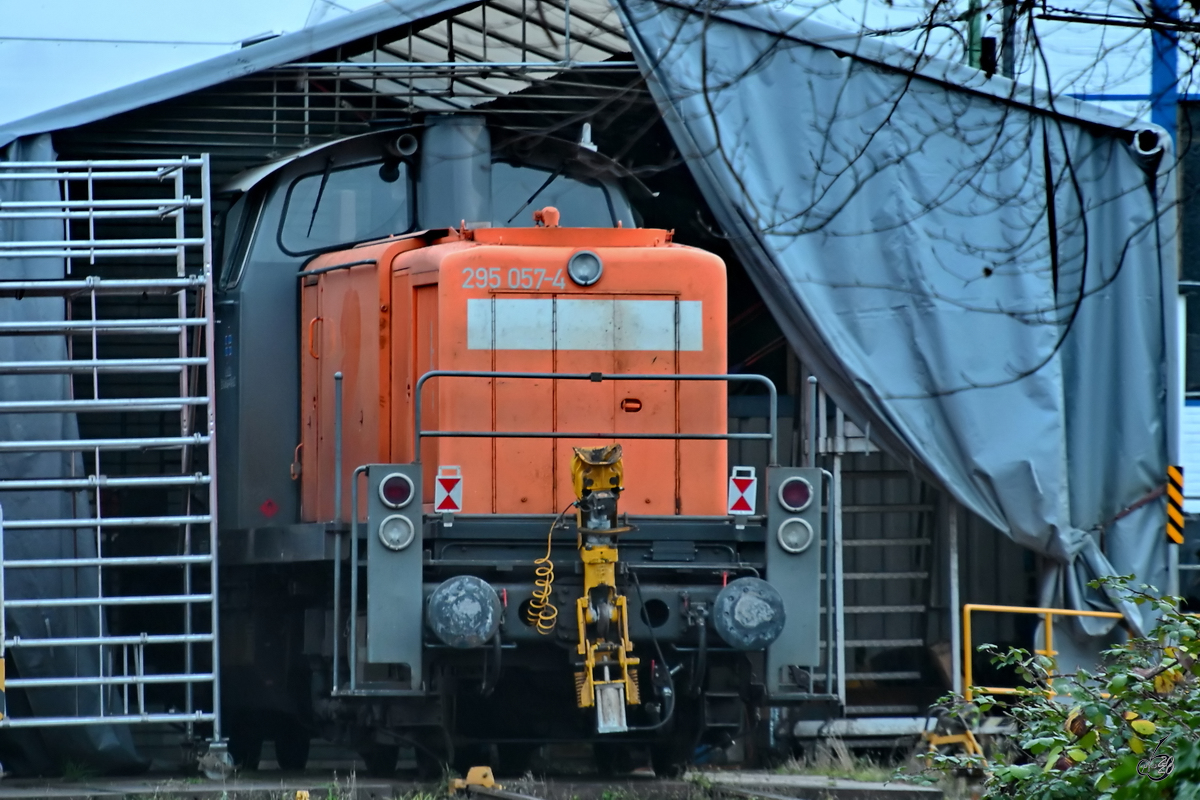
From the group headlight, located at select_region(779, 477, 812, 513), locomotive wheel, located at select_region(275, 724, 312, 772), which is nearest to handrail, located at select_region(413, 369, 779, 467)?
headlight, located at select_region(779, 477, 812, 513)

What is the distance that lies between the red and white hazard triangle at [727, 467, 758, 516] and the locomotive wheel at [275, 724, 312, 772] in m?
3.43

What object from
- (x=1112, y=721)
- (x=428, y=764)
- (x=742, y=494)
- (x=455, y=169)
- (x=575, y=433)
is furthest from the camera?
(x=455, y=169)

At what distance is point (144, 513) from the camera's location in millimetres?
9742

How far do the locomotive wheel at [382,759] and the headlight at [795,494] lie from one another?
2.51 meters

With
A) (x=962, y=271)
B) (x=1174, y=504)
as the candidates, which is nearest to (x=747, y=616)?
(x=962, y=271)

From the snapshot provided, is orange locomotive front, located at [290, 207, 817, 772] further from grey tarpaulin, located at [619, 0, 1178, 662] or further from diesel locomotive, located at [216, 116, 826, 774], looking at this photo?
grey tarpaulin, located at [619, 0, 1178, 662]

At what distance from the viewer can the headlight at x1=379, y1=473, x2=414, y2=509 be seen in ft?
22.7

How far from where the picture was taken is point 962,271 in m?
9.02

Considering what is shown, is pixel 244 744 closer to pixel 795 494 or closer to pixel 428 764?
pixel 428 764

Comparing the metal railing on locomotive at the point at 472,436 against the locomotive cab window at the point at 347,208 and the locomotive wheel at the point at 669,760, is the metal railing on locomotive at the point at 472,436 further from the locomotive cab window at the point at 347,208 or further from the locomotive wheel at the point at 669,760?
the locomotive cab window at the point at 347,208

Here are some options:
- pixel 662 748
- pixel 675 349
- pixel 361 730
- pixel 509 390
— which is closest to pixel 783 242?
pixel 675 349

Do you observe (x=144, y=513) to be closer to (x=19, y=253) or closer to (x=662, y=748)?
(x=19, y=253)

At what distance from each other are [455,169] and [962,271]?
2.91 m

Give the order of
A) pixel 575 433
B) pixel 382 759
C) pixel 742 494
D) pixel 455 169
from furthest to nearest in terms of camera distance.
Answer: pixel 455 169 < pixel 382 759 < pixel 575 433 < pixel 742 494
